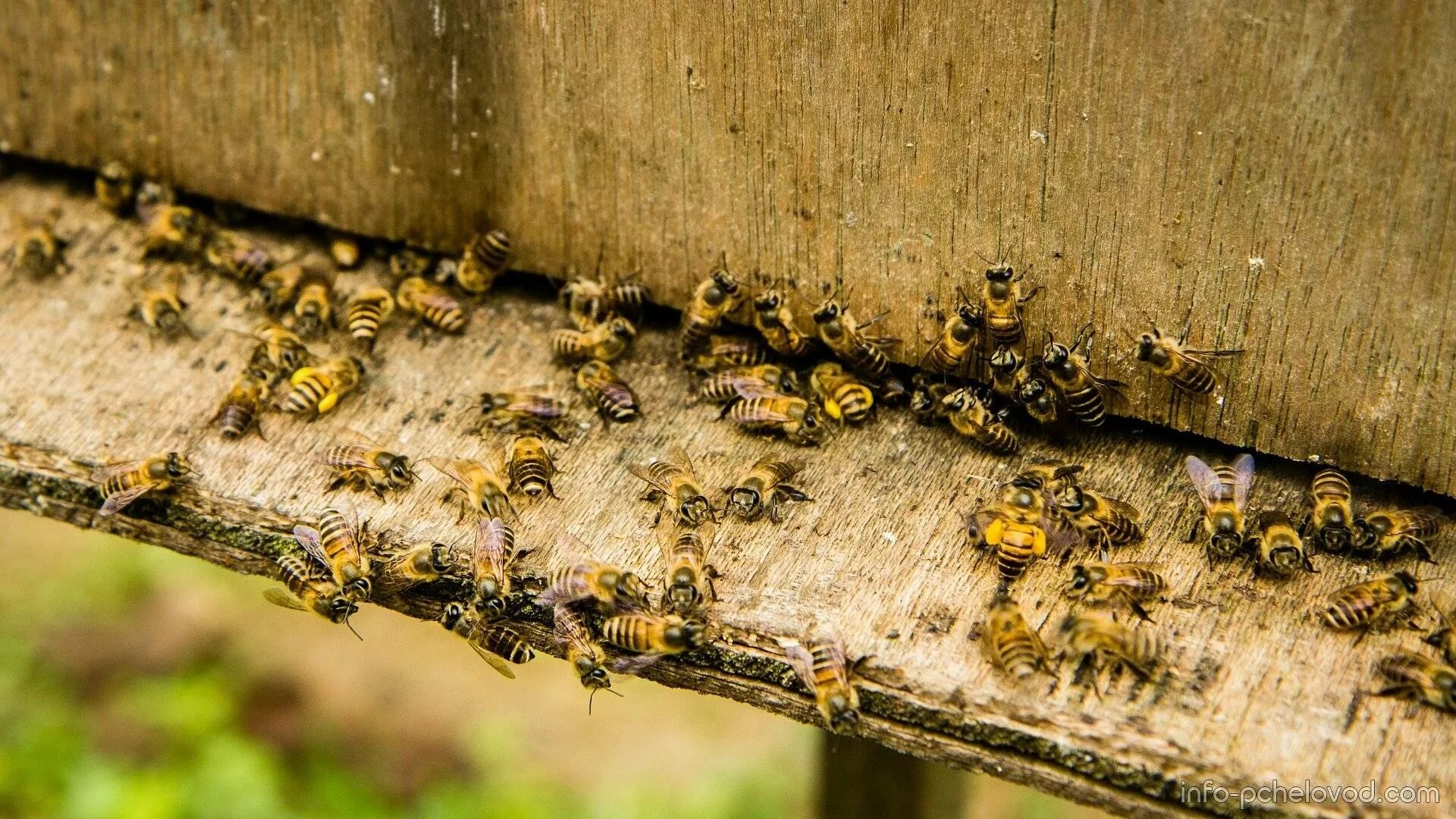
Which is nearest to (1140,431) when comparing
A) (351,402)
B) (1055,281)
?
(1055,281)

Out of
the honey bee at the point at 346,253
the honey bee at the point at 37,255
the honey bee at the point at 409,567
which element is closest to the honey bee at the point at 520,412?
the honey bee at the point at 409,567

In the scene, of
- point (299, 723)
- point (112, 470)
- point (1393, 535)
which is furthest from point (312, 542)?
point (299, 723)

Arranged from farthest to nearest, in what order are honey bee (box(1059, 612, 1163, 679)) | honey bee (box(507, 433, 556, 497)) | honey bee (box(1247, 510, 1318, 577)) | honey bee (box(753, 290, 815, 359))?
honey bee (box(753, 290, 815, 359)) → honey bee (box(507, 433, 556, 497)) → honey bee (box(1247, 510, 1318, 577)) → honey bee (box(1059, 612, 1163, 679))

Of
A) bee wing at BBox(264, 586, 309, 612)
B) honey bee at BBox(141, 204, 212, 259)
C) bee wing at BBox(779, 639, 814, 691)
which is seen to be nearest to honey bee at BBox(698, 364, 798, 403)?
bee wing at BBox(779, 639, 814, 691)

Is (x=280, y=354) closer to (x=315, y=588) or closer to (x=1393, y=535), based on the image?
(x=315, y=588)

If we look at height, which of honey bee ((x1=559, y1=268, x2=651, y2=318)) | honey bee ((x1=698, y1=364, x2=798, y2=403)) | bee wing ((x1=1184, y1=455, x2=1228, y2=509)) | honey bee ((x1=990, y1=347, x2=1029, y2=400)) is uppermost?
honey bee ((x1=990, y1=347, x2=1029, y2=400))

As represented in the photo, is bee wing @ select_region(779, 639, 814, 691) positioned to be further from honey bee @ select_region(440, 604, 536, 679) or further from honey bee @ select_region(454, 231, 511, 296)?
honey bee @ select_region(454, 231, 511, 296)
